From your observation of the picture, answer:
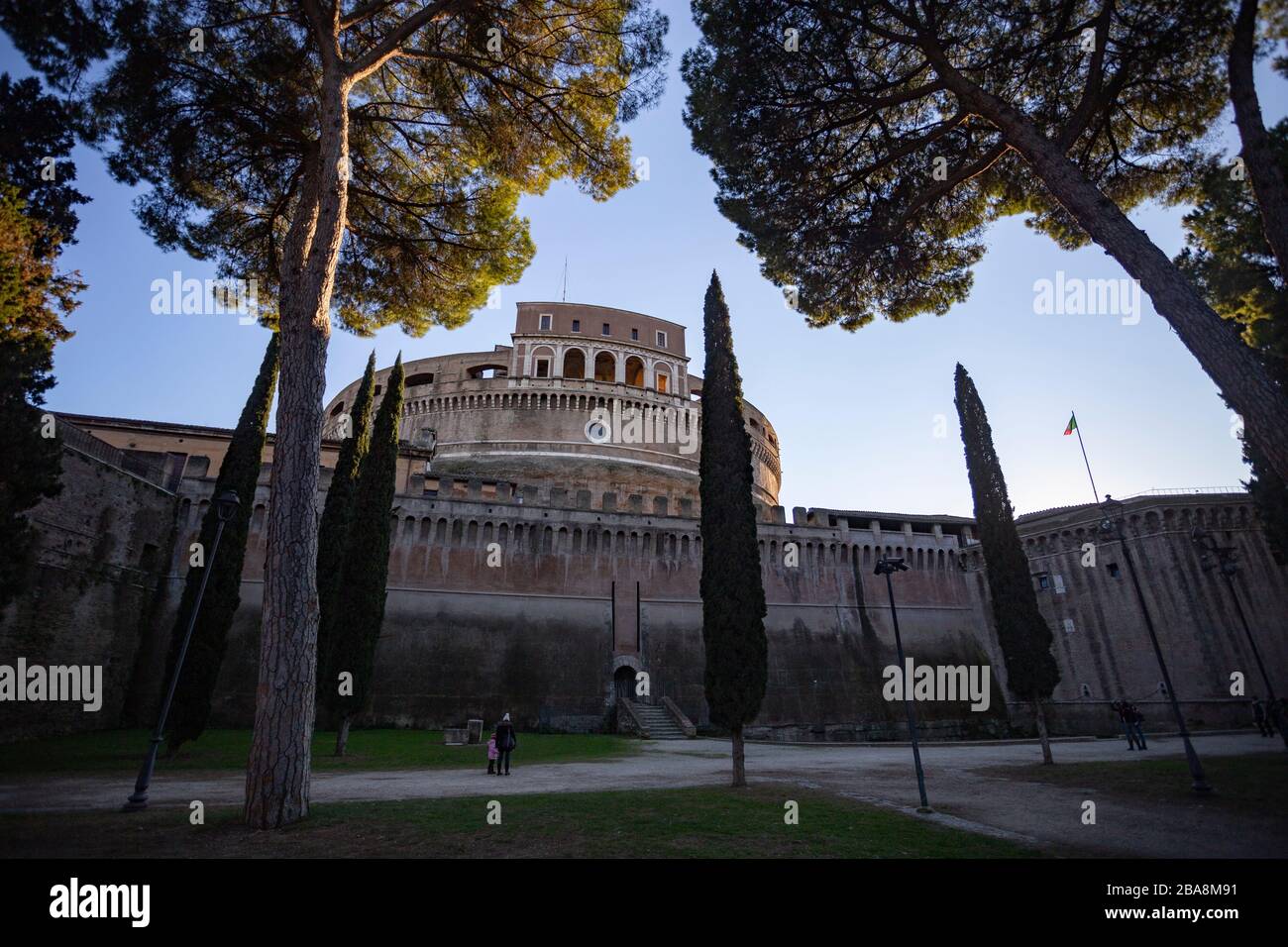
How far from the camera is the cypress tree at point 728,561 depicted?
1212 cm

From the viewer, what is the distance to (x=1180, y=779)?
10.5 metres

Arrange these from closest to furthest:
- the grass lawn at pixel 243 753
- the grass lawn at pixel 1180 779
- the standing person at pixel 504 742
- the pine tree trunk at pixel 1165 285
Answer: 1. the pine tree trunk at pixel 1165 285
2. the grass lawn at pixel 1180 779
3. the standing person at pixel 504 742
4. the grass lawn at pixel 243 753

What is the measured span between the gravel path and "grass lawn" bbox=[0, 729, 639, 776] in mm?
1255

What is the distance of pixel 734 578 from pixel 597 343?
115 feet

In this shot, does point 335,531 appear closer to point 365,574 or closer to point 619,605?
point 365,574

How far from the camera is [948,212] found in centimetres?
1366

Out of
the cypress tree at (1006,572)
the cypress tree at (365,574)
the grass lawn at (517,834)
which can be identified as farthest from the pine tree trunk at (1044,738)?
the cypress tree at (365,574)

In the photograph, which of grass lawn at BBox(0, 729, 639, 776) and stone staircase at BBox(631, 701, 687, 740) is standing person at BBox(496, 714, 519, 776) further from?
stone staircase at BBox(631, 701, 687, 740)

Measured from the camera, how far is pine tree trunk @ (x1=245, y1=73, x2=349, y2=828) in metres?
6.75

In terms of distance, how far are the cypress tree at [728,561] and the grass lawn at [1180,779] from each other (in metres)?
5.59

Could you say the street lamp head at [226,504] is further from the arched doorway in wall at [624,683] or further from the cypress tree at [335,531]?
the arched doorway in wall at [624,683]
